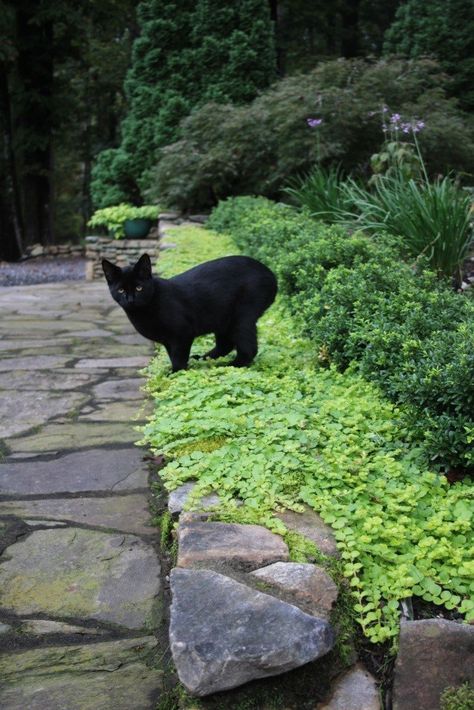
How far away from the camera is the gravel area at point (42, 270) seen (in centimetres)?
1323

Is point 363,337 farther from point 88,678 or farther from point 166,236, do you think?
point 166,236

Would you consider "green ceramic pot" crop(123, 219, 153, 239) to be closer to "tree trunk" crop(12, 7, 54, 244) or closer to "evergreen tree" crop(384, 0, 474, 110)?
"tree trunk" crop(12, 7, 54, 244)

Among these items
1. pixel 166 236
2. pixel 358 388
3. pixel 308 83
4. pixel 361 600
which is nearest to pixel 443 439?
pixel 361 600

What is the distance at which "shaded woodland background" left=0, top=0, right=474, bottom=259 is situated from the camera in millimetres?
15133

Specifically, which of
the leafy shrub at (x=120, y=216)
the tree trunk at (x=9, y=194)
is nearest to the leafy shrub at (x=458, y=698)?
the leafy shrub at (x=120, y=216)

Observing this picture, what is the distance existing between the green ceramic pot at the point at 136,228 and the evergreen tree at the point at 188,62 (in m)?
1.75

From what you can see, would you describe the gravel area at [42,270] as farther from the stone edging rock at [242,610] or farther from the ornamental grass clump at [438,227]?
the stone edging rock at [242,610]

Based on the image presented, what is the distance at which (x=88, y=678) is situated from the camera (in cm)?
208

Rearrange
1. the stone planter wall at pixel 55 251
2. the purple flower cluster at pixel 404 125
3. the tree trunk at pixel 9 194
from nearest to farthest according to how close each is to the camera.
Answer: the purple flower cluster at pixel 404 125, the tree trunk at pixel 9 194, the stone planter wall at pixel 55 251

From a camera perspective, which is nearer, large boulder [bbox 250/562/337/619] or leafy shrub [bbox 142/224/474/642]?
large boulder [bbox 250/562/337/619]

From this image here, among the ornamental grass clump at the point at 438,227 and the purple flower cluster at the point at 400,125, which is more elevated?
the purple flower cluster at the point at 400,125

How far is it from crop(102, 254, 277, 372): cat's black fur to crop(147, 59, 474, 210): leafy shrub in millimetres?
6770

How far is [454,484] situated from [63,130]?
64.0ft

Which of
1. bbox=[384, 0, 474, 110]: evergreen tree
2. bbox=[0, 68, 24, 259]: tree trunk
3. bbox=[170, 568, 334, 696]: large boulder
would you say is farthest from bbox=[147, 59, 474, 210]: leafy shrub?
bbox=[170, 568, 334, 696]: large boulder
